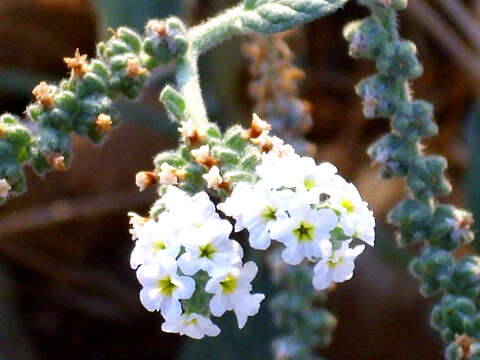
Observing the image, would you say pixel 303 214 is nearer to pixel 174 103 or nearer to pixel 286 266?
pixel 174 103

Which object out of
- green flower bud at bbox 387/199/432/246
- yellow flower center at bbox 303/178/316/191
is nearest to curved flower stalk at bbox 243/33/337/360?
green flower bud at bbox 387/199/432/246

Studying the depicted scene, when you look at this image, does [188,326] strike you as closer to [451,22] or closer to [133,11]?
[133,11]

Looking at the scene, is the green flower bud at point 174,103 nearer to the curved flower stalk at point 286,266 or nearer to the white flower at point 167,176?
the white flower at point 167,176

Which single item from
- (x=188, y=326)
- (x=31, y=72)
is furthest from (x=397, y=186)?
(x=188, y=326)

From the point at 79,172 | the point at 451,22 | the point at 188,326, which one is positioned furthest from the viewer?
the point at 79,172

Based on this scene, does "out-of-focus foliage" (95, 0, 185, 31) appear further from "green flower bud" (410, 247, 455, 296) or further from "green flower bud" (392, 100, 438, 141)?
"green flower bud" (410, 247, 455, 296)

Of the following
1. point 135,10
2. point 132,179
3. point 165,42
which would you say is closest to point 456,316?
point 165,42

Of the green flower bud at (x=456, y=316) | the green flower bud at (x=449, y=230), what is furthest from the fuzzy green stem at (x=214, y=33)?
the green flower bud at (x=456, y=316)

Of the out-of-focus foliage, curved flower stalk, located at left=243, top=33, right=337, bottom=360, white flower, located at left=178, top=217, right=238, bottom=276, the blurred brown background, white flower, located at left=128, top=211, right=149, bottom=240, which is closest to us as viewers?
white flower, located at left=178, top=217, right=238, bottom=276
